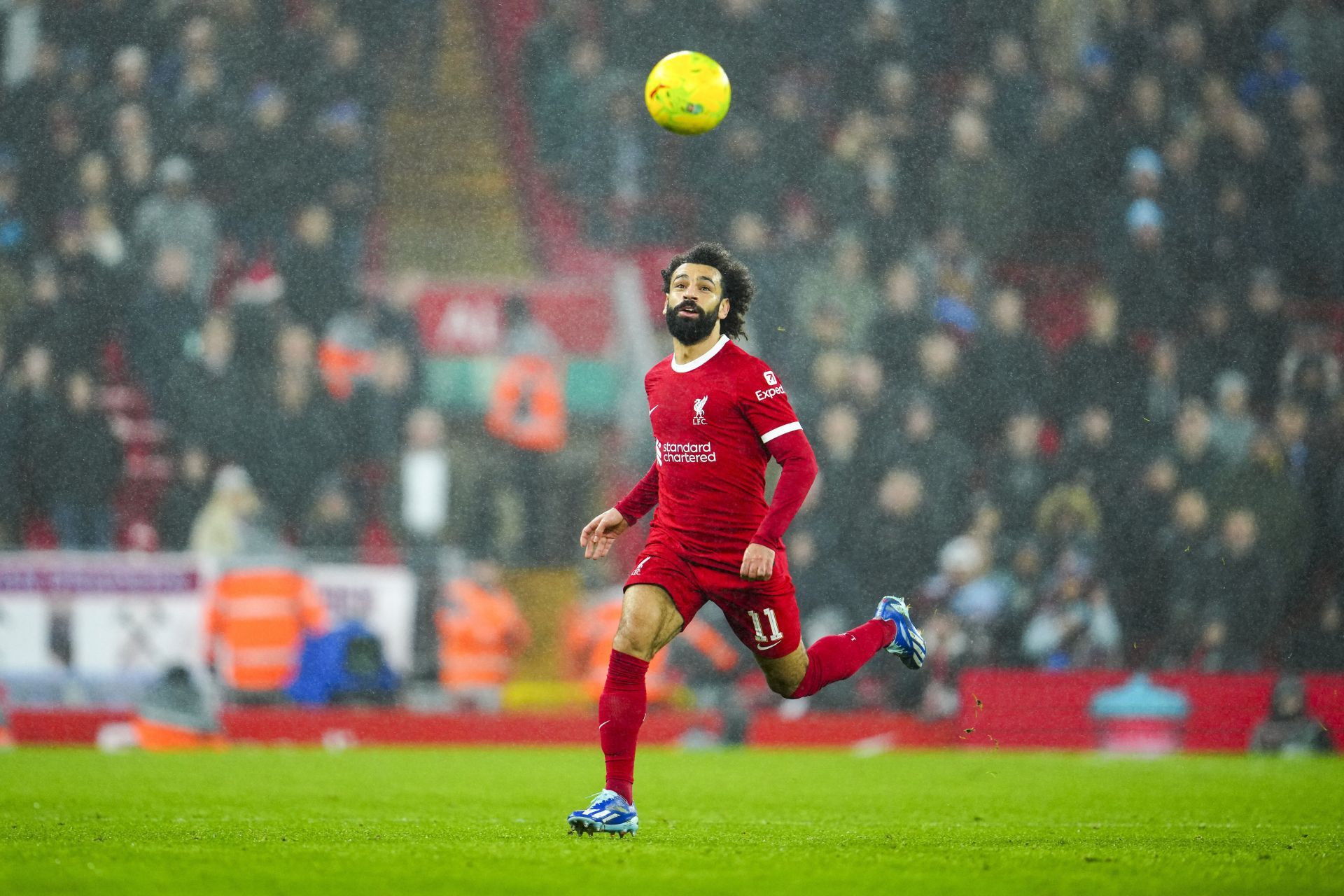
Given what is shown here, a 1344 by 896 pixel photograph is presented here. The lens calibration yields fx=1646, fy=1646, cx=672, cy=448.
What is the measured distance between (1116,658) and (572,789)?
5.01m

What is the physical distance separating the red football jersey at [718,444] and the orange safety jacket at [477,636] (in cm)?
591

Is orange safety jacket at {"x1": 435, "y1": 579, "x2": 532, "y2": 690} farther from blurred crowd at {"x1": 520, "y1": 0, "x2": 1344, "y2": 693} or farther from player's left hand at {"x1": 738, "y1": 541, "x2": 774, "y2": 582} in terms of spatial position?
player's left hand at {"x1": 738, "y1": 541, "x2": 774, "y2": 582}

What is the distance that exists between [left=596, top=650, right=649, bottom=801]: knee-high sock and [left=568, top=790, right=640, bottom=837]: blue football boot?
2.2 inches

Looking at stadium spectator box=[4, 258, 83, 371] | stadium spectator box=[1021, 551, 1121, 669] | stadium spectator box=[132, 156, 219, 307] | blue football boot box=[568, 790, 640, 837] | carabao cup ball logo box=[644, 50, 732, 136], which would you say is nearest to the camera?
blue football boot box=[568, 790, 640, 837]

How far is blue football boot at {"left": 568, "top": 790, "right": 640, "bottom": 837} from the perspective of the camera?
5.16 metres

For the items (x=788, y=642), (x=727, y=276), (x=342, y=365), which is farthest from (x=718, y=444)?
(x=342, y=365)

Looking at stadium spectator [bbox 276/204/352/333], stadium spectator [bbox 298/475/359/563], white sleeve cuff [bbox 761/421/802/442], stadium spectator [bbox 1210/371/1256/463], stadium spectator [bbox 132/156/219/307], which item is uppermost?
stadium spectator [bbox 132/156/219/307]

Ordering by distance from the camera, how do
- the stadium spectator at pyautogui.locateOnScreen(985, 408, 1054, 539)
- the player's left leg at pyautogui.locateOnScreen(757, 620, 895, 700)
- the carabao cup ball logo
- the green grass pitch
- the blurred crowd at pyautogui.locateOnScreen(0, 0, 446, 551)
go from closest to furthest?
the green grass pitch → the player's left leg at pyautogui.locateOnScreen(757, 620, 895, 700) → the carabao cup ball logo → the stadium spectator at pyautogui.locateOnScreen(985, 408, 1054, 539) → the blurred crowd at pyautogui.locateOnScreen(0, 0, 446, 551)

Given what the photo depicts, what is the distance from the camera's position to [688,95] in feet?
22.6

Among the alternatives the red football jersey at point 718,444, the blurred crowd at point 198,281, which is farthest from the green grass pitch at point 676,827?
the blurred crowd at point 198,281

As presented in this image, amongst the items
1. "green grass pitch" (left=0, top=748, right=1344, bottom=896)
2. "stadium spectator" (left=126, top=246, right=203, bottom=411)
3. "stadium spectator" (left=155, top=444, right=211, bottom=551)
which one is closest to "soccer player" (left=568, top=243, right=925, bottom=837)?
"green grass pitch" (left=0, top=748, right=1344, bottom=896)

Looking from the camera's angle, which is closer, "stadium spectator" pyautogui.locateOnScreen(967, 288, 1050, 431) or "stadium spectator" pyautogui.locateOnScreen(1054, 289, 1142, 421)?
"stadium spectator" pyautogui.locateOnScreen(1054, 289, 1142, 421)

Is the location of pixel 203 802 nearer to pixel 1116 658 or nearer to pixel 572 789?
pixel 572 789

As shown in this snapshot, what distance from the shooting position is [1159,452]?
11.7m
